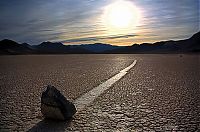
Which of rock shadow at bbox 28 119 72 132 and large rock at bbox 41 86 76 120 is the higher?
large rock at bbox 41 86 76 120

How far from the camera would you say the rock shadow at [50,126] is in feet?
16.0

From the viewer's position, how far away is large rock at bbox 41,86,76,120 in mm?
5449

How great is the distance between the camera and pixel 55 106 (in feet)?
18.0

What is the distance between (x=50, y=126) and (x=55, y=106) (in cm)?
52

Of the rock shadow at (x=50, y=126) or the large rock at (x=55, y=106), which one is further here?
the large rock at (x=55, y=106)

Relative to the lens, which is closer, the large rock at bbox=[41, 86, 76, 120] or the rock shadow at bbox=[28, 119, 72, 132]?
the rock shadow at bbox=[28, 119, 72, 132]

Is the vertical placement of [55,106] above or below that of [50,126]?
above

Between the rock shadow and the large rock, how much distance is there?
0.42ft

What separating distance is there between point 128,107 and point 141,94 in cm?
186

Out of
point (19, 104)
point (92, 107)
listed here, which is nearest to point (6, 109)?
point (19, 104)

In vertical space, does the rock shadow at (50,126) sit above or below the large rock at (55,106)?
below

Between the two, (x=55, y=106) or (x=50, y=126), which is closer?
(x=50, y=126)

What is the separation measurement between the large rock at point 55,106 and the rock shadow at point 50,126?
0.42 feet

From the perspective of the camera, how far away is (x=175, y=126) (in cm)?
495
